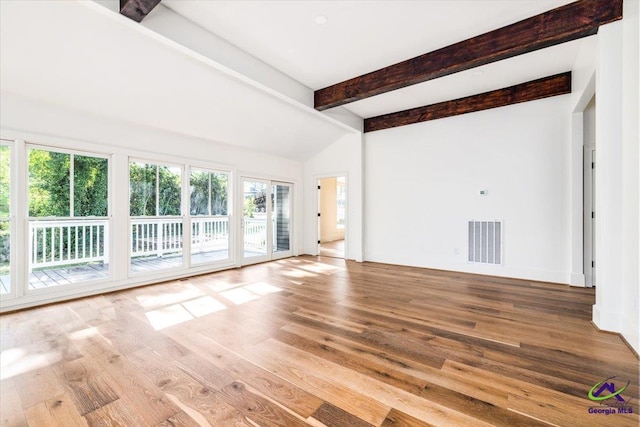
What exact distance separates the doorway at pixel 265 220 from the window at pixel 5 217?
128 inches

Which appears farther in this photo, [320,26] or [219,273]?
[219,273]

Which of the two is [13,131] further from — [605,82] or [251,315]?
[605,82]

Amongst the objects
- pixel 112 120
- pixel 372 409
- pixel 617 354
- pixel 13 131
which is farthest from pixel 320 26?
pixel 617 354

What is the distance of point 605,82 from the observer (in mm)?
2570

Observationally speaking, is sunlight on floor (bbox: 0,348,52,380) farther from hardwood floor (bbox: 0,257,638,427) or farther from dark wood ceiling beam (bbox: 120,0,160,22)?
dark wood ceiling beam (bbox: 120,0,160,22)

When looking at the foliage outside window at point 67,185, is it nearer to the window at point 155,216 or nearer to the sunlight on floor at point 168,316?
the window at point 155,216

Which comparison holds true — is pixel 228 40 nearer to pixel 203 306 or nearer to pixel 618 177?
pixel 203 306

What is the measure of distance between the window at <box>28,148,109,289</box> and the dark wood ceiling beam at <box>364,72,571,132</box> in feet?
16.6

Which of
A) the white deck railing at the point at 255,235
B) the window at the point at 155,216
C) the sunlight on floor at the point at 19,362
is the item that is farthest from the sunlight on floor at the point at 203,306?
the white deck railing at the point at 255,235

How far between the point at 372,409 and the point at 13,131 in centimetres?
459

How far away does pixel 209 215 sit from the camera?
5.25 metres

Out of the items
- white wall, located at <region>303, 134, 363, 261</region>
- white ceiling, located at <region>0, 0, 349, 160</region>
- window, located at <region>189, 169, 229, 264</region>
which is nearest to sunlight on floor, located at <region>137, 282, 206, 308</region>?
window, located at <region>189, 169, 229, 264</region>

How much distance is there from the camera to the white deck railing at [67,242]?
139 inches

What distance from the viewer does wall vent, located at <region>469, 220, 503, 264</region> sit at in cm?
470
